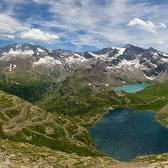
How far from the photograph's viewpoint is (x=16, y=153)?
94.9 metres

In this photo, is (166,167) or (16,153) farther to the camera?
(16,153)

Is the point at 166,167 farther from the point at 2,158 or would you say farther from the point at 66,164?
the point at 2,158

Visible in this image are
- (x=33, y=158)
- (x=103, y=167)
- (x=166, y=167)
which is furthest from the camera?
(x=33, y=158)

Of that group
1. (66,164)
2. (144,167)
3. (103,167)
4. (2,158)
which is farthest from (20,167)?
(144,167)

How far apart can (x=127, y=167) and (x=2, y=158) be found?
29.9 metres

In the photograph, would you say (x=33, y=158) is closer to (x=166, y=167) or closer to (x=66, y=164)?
(x=66, y=164)

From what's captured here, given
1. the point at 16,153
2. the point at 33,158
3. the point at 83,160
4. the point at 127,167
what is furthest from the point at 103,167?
the point at 16,153

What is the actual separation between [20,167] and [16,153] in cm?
1420

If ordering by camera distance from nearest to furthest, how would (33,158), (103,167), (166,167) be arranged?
(166,167)
(103,167)
(33,158)

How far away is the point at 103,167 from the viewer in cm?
8488

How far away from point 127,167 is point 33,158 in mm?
24878

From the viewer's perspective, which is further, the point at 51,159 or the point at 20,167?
the point at 51,159

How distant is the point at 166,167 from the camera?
77.5 m

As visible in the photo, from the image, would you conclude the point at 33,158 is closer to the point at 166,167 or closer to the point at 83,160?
the point at 83,160
